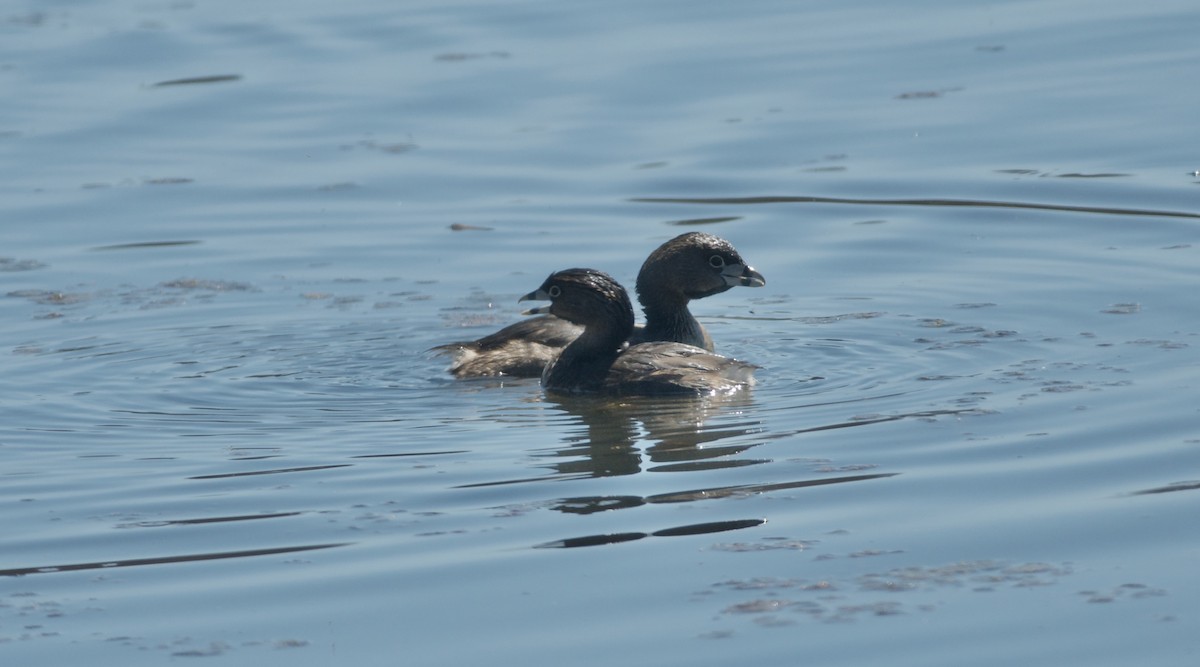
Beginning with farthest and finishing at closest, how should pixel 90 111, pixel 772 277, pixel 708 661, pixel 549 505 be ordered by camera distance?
pixel 90 111, pixel 772 277, pixel 549 505, pixel 708 661

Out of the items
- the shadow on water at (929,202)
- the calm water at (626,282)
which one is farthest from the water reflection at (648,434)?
the shadow on water at (929,202)

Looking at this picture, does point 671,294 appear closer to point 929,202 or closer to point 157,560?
point 929,202

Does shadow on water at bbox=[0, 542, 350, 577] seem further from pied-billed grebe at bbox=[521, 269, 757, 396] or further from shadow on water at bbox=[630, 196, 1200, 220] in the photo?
shadow on water at bbox=[630, 196, 1200, 220]

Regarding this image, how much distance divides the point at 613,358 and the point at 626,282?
2165 mm

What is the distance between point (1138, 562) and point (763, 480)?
6.33ft

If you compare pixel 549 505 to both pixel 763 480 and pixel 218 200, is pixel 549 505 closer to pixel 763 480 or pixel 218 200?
pixel 763 480

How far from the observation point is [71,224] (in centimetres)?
1567

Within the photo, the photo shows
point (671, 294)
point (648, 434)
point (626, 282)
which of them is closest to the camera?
point (648, 434)

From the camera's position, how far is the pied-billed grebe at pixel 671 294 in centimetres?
1212

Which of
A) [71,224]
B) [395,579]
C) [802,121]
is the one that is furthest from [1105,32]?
[395,579]

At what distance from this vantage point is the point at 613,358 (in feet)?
37.8

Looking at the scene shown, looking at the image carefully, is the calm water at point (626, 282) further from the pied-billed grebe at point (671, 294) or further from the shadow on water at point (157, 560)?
the pied-billed grebe at point (671, 294)

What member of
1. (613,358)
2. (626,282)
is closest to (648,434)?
(613,358)

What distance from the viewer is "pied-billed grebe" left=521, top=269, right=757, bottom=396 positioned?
10938mm
